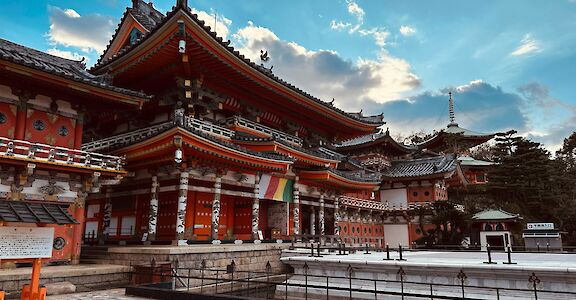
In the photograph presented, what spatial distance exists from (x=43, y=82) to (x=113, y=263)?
342 inches

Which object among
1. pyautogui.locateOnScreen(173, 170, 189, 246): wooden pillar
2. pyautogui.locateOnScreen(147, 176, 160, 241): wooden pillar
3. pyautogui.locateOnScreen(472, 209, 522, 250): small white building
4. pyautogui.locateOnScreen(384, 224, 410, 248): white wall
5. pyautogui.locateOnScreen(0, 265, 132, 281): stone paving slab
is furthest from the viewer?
pyautogui.locateOnScreen(384, 224, 410, 248): white wall

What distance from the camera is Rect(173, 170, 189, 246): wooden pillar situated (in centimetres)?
1842

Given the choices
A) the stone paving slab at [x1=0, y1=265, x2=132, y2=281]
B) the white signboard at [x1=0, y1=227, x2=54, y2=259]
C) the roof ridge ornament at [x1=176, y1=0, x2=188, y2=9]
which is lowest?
the stone paving slab at [x1=0, y1=265, x2=132, y2=281]

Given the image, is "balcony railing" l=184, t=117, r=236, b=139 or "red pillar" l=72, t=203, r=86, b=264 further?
"balcony railing" l=184, t=117, r=236, b=139

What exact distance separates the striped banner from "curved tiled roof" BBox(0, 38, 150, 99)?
8.70 m

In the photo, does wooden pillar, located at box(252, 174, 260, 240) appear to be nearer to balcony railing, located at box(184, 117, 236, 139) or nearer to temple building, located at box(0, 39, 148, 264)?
balcony railing, located at box(184, 117, 236, 139)

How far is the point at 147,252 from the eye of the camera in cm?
1667

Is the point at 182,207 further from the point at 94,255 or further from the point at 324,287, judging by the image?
the point at 324,287

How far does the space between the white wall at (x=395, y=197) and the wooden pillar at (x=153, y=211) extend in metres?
31.0

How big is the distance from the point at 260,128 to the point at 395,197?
2486 cm

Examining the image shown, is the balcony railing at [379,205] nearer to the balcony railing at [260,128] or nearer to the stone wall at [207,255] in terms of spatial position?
the balcony railing at [260,128]

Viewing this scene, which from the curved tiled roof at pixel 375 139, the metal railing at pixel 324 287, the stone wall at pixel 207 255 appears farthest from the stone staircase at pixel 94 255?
the curved tiled roof at pixel 375 139

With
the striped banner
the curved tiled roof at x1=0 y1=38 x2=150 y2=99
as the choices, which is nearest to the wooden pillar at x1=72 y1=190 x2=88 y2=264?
the curved tiled roof at x1=0 y1=38 x2=150 y2=99

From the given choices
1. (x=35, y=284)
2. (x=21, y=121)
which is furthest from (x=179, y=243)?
(x=21, y=121)
